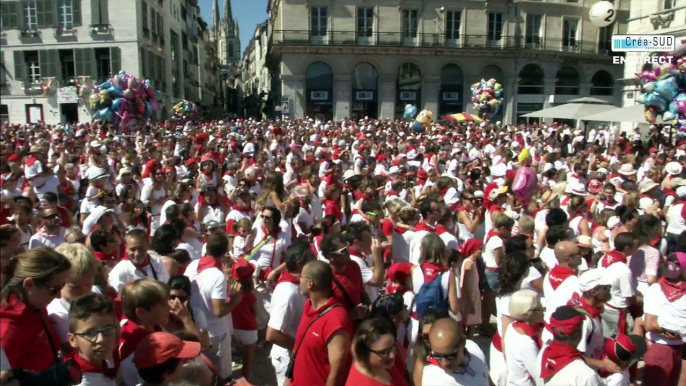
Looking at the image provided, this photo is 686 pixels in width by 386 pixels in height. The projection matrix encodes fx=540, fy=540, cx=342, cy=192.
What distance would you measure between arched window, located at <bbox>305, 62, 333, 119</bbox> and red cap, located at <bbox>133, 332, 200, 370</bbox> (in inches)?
1462

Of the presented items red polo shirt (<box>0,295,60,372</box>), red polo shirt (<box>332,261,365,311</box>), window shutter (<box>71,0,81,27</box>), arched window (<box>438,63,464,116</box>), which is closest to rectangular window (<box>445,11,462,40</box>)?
arched window (<box>438,63,464,116</box>)

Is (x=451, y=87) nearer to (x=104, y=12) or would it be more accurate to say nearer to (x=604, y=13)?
(x=604, y=13)

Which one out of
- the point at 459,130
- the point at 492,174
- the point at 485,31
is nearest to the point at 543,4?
the point at 485,31

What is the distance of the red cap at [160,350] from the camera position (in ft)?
8.52

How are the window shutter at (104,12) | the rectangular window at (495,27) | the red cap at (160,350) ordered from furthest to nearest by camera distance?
1. the rectangular window at (495,27)
2. the window shutter at (104,12)
3. the red cap at (160,350)

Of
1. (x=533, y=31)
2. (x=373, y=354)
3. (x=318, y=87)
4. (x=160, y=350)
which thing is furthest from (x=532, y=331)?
(x=533, y=31)

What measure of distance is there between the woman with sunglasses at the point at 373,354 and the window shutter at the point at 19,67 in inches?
1392

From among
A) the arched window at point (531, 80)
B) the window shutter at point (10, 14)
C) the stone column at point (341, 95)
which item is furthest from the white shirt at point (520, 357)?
the arched window at point (531, 80)

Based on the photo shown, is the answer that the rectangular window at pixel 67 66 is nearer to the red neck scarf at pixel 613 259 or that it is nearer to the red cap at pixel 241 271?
the red cap at pixel 241 271

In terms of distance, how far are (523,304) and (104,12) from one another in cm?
3299

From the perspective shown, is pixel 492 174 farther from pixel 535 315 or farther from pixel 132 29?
pixel 132 29

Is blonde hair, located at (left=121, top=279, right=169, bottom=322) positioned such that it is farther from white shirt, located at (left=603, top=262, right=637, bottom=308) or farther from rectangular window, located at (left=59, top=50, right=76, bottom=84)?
rectangular window, located at (left=59, top=50, right=76, bottom=84)

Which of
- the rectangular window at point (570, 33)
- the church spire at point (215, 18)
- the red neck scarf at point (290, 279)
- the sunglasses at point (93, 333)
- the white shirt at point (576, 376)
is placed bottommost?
the white shirt at point (576, 376)

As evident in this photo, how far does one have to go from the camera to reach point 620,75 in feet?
146
